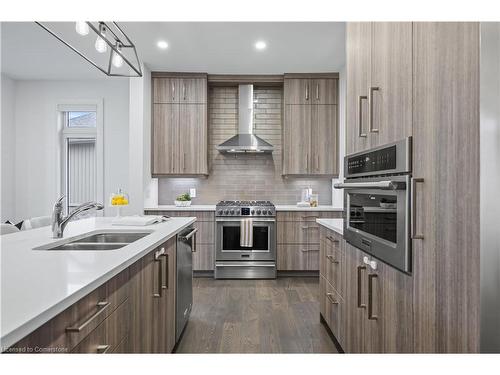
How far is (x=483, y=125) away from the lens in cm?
85

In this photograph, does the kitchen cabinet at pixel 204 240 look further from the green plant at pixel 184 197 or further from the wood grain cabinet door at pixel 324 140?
the wood grain cabinet door at pixel 324 140

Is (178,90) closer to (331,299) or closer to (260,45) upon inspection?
(260,45)

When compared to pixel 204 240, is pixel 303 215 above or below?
above

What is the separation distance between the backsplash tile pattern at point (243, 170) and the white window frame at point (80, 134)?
3.43 ft

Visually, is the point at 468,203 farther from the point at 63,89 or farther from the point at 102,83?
the point at 63,89

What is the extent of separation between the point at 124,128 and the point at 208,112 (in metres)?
1.40

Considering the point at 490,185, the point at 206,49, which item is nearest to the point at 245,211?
the point at 206,49

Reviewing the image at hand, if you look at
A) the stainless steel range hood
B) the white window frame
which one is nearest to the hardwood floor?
the stainless steel range hood

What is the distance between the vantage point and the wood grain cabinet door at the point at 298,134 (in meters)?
4.41

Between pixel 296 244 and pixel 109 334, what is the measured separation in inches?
130

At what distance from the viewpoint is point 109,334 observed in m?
1.10

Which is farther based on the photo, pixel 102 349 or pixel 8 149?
pixel 8 149

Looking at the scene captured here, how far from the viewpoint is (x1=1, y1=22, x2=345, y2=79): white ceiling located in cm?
316

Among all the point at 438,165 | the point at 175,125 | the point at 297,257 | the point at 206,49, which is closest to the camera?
the point at 438,165
